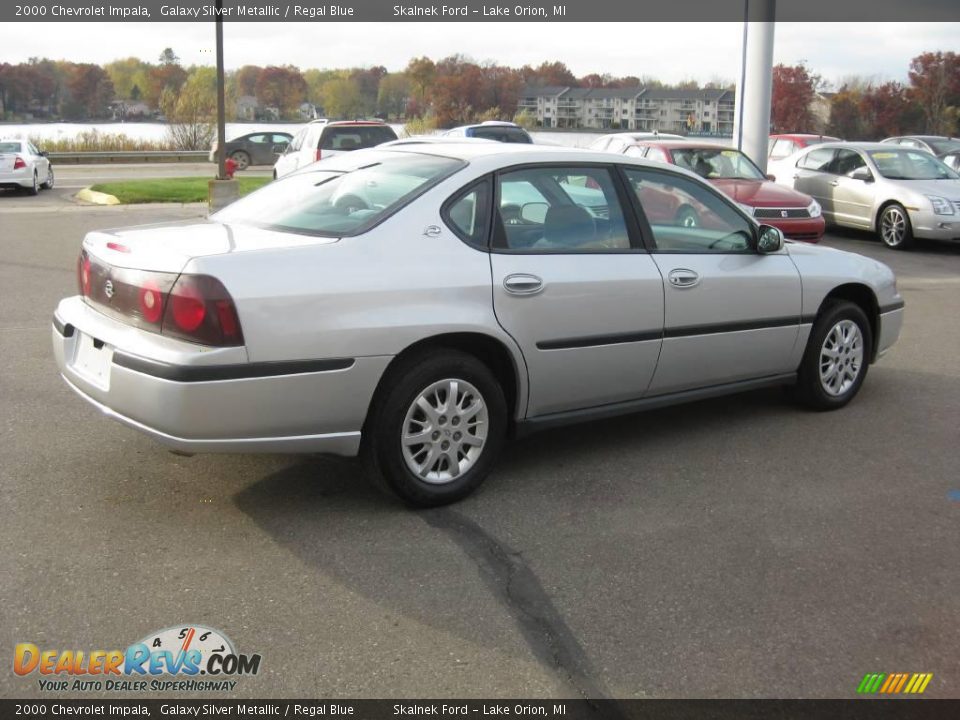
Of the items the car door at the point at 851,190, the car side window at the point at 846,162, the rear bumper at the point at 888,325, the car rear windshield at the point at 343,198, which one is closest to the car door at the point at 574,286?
the car rear windshield at the point at 343,198

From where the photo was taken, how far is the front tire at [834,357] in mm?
5961

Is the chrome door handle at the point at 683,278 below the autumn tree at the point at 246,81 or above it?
below

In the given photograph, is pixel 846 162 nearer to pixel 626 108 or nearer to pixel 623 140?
pixel 623 140

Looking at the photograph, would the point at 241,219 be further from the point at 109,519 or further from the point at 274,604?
the point at 274,604

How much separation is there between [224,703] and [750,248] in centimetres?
383

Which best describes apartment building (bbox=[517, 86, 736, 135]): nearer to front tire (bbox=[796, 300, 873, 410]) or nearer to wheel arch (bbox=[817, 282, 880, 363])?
wheel arch (bbox=[817, 282, 880, 363])

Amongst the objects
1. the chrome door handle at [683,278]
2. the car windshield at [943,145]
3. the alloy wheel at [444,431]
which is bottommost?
the alloy wheel at [444,431]

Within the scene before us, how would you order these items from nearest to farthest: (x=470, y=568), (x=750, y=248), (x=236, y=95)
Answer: (x=470, y=568), (x=750, y=248), (x=236, y=95)

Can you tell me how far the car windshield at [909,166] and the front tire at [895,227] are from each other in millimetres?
650

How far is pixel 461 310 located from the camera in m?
4.38

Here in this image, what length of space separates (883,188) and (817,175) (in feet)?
4.88

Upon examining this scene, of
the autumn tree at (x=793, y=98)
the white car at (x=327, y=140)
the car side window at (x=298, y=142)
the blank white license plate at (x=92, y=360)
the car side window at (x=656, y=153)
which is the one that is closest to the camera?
the blank white license plate at (x=92, y=360)

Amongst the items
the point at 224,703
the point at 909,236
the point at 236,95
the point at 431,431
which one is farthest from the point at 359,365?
the point at 236,95

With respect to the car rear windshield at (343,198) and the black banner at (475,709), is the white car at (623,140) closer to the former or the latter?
the car rear windshield at (343,198)
